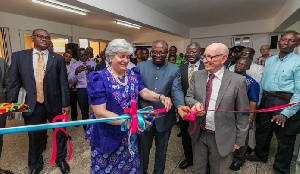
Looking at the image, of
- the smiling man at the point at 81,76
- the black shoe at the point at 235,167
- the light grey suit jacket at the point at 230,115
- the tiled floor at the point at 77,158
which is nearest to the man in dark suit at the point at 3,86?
the tiled floor at the point at 77,158

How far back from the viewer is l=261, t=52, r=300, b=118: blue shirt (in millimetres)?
2006

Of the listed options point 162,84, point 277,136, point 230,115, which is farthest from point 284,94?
point 162,84

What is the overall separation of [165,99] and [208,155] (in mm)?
868

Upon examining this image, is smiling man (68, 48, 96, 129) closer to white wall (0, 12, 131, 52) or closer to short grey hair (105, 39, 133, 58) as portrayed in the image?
short grey hair (105, 39, 133, 58)

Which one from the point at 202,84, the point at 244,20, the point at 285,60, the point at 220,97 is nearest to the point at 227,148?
the point at 220,97

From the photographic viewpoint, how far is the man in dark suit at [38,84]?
6.77 feet

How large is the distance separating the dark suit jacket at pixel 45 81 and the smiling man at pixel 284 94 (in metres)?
2.87

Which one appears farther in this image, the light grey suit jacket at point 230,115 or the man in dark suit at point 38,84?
the man in dark suit at point 38,84

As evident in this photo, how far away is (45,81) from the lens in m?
2.13

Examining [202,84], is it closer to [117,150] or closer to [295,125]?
[117,150]

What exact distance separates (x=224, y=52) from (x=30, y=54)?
2.34m

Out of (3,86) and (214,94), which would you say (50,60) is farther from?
(214,94)

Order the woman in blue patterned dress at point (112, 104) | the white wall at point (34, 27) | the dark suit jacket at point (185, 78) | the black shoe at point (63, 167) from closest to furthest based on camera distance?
the woman in blue patterned dress at point (112, 104) → the black shoe at point (63, 167) → the dark suit jacket at point (185, 78) → the white wall at point (34, 27)

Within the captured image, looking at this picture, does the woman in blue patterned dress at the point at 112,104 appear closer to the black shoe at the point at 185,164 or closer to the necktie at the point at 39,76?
the necktie at the point at 39,76
